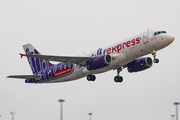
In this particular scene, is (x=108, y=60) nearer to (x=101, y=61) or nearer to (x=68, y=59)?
(x=101, y=61)

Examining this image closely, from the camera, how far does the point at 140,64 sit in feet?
172

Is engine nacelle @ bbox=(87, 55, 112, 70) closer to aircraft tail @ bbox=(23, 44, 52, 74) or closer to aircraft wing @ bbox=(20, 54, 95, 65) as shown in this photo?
aircraft wing @ bbox=(20, 54, 95, 65)

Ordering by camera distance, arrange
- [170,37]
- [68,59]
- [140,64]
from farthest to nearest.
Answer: [140,64]
[68,59]
[170,37]

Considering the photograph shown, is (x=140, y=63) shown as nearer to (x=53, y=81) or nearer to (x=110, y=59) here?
(x=110, y=59)

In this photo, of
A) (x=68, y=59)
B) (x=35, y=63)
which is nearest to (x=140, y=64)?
(x=68, y=59)

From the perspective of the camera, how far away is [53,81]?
185 ft

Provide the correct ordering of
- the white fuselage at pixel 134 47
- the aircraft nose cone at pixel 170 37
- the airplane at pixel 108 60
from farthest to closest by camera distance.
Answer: the airplane at pixel 108 60, the white fuselage at pixel 134 47, the aircraft nose cone at pixel 170 37

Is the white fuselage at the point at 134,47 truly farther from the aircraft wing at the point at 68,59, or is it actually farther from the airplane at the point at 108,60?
the aircraft wing at the point at 68,59

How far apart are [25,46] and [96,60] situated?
18815mm

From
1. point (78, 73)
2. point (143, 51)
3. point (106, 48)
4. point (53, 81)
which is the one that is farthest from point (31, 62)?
point (143, 51)

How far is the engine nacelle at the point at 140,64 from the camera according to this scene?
5166 cm

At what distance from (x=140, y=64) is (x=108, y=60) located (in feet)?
21.8

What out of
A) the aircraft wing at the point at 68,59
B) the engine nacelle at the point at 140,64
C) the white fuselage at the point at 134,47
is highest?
the white fuselage at the point at 134,47

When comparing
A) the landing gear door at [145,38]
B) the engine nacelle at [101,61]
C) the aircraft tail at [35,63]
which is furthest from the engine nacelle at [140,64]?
the aircraft tail at [35,63]
